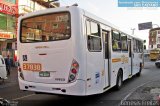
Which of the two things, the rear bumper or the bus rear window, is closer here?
the rear bumper

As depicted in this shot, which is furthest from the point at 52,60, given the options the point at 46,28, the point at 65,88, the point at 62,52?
the point at 46,28

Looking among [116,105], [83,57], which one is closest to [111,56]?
[116,105]

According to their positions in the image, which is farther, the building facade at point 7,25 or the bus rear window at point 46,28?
the building facade at point 7,25

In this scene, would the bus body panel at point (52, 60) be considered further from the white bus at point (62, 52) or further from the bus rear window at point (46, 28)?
the bus rear window at point (46, 28)

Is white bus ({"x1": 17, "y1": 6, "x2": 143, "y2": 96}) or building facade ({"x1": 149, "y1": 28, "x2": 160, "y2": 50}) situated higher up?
building facade ({"x1": 149, "y1": 28, "x2": 160, "y2": 50})

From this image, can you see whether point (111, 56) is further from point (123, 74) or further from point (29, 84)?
point (29, 84)

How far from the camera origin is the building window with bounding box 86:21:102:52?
8870mm

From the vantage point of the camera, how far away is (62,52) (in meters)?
8.46

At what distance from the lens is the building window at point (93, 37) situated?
887cm

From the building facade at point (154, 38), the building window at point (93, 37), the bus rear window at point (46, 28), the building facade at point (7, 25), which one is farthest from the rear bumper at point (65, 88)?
the building facade at point (154, 38)

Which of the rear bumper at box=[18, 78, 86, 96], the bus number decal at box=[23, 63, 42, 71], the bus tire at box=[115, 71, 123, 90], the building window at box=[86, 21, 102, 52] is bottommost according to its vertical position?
the bus tire at box=[115, 71, 123, 90]

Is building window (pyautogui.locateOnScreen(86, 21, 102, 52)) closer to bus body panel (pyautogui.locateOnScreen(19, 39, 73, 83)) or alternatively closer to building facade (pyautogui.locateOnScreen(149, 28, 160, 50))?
bus body panel (pyautogui.locateOnScreen(19, 39, 73, 83))

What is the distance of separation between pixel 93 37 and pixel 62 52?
1.31m

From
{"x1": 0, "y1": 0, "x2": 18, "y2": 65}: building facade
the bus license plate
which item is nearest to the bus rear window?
the bus license plate
